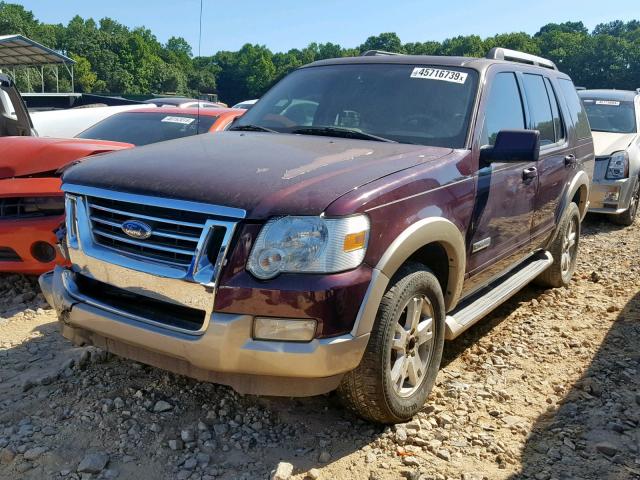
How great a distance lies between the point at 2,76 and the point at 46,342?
10.5 feet

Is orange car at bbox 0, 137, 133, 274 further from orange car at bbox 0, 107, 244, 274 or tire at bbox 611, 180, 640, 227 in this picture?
tire at bbox 611, 180, 640, 227

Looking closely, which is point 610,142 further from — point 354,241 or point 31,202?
point 31,202

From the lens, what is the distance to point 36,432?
2939 mm

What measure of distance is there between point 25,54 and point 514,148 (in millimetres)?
18283

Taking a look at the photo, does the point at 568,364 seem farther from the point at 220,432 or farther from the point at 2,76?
the point at 2,76

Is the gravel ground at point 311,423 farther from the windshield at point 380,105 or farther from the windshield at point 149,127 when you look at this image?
the windshield at point 149,127

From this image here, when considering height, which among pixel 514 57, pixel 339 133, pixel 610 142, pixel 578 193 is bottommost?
pixel 578 193

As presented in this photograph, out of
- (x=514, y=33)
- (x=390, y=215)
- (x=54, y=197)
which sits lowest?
(x=54, y=197)

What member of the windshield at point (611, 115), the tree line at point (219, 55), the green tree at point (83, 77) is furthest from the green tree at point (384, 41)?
the windshield at point (611, 115)

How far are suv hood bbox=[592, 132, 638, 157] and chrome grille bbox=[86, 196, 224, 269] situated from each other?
7.15 m

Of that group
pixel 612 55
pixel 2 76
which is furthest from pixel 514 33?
pixel 2 76

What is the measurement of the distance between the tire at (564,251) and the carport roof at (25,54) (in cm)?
1484

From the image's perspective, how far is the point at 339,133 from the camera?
3699 mm

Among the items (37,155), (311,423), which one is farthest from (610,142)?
(37,155)
